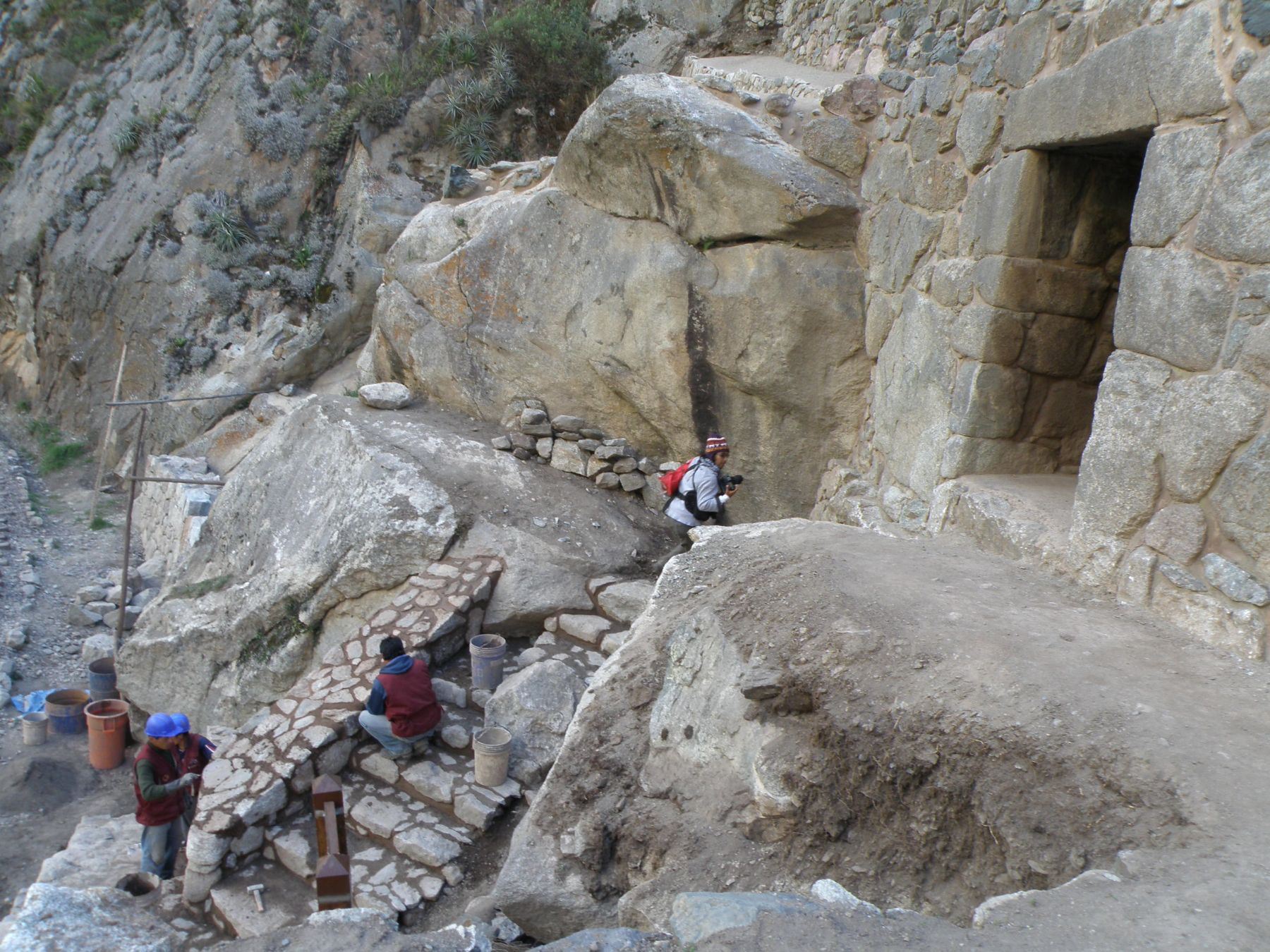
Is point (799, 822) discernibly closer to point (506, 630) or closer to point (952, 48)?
point (506, 630)

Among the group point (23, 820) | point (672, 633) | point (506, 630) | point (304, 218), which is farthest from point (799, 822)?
point (304, 218)

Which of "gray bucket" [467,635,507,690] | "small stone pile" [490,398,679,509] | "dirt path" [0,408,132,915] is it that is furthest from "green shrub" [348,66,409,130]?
"gray bucket" [467,635,507,690]

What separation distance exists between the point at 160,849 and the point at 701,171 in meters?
6.00

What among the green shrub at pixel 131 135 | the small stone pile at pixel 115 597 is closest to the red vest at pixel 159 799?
the small stone pile at pixel 115 597

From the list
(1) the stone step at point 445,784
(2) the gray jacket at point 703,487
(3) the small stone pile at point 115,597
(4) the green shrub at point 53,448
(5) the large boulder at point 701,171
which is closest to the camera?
(1) the stone step at point 445,784

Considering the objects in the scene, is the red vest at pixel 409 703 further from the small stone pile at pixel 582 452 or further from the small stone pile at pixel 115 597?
the small stone pile at pixel 115 597

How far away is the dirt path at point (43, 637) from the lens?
695cm

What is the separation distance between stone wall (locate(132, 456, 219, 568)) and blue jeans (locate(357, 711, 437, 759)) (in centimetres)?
605

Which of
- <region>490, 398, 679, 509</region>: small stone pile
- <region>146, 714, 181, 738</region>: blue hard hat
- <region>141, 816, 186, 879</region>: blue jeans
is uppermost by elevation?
<region>490, 398, 679, 509</region>: small stone pile

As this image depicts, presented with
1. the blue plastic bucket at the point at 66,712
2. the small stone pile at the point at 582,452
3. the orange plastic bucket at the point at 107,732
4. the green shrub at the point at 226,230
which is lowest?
the blue plastic bucket at the point at 66,712

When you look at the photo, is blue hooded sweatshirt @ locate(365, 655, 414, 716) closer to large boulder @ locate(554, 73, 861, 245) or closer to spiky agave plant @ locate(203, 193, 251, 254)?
large boulder @ locate(554, 73, 861, 245)

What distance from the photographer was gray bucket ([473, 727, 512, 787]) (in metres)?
5.27

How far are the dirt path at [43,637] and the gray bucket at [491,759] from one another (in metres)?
3.44

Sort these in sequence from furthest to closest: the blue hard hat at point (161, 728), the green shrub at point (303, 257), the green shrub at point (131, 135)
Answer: the green shrub at point (131, 135) < the green shrub at point (303, 257) < the blue hard hat at point (161, 728)
